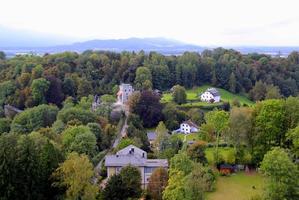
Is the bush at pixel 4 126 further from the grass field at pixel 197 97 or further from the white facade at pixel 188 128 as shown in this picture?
the grass field at pixel 197 97

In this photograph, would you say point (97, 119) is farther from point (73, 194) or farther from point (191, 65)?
point (191, 65)

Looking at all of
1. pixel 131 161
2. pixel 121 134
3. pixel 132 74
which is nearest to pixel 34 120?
pixel 121 134

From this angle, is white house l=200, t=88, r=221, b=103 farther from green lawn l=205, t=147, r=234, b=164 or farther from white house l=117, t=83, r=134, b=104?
green lawn l=205, t=147, r=234, b=164

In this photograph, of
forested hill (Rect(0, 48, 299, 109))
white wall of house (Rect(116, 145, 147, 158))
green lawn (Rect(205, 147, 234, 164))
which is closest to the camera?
white wall of house (Rect(116, 145, 147, 158))

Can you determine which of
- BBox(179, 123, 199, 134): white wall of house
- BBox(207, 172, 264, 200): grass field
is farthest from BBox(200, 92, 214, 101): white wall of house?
BBox(207, 172, 264, 200): grass field

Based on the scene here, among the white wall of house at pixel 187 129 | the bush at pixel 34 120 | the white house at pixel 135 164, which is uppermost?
the white house at pixel 135 164

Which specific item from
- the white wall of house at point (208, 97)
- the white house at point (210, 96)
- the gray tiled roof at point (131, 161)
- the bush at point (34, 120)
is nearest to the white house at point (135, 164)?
the gray tiled roof at point (131, 161)

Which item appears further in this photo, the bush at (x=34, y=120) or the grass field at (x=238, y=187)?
the bush at (x=34, y=120)
